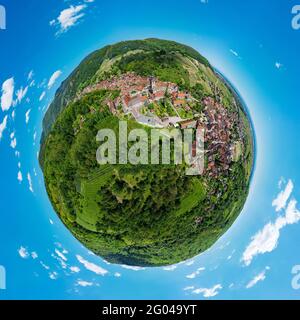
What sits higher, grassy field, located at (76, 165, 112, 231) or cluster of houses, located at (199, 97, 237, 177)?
cluster of houses, located at (199, 97, 237, 177)

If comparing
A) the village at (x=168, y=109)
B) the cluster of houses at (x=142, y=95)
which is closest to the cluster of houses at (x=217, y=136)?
the village at (x=168, y=109)

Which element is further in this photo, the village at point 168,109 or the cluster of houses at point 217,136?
the cluster of houses at point 217,136

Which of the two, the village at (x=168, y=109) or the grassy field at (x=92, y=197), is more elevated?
the village at (x=168, y=109)

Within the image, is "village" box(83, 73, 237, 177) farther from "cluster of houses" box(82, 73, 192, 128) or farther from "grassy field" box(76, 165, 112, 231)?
"grassy field" box(76, 165, 112, 231)

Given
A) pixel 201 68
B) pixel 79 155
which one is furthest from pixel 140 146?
pixel 201 68

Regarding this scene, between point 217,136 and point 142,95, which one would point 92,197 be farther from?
point 217,136

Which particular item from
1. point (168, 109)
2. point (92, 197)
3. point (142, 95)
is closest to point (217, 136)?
point (168, 109)

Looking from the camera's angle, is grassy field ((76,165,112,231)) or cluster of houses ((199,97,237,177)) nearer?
grassy field ((76,165,112,231))

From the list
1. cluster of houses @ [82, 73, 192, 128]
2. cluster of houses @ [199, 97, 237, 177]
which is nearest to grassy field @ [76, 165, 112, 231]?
cluster of houses @ [82, 73, 192, 128]

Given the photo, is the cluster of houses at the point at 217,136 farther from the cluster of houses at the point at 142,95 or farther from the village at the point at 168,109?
the cluster of houses at the point at 142,95
